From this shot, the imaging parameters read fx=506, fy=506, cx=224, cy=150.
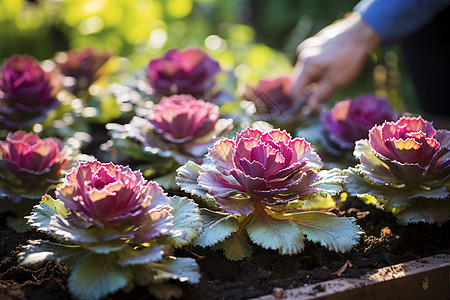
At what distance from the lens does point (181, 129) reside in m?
1.41

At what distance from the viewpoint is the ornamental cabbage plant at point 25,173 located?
4.24ft

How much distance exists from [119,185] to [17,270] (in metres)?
0.34

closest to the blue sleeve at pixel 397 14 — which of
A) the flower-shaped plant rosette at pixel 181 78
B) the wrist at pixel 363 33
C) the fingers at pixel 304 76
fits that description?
the wrist at pixel 363 33

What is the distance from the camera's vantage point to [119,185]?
3.08 ft

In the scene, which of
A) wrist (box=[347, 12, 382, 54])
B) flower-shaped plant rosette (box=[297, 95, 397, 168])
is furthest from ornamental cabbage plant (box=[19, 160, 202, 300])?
wrist (box=[347, 12, 382, 54])

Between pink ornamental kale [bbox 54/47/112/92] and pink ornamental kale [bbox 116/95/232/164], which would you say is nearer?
pink ornamental kale [bbox 116/95/232/164]

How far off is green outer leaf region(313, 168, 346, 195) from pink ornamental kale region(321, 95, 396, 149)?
0.42 metres

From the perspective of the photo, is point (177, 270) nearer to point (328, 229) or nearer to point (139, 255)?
point (139, 255)

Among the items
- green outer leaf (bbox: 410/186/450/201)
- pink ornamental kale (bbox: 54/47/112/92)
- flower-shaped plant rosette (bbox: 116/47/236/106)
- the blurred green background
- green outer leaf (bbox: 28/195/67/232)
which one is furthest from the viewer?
the blurred green background

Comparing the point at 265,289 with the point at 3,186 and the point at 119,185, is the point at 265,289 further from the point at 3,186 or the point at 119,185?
the point at 3,186

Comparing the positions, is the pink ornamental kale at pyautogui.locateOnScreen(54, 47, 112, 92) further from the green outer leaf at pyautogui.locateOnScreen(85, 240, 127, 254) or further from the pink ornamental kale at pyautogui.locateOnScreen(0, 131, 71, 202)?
the green outer leaf at pyautogui.locateOnScreen(85, 240, 127, 254)

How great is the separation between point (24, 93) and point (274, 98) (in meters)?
0.89

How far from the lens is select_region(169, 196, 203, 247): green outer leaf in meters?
0.98

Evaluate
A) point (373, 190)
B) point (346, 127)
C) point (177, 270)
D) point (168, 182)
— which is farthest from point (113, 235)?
point (346, 127)
